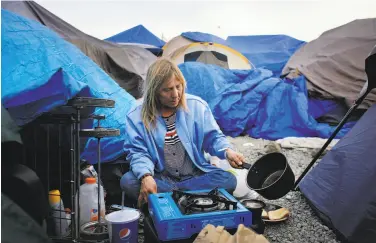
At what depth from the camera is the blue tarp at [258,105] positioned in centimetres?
473

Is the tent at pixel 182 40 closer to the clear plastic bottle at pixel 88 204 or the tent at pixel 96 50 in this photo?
the tent at pixel 96 50

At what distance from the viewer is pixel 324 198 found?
1991mm

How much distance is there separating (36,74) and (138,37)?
813cm

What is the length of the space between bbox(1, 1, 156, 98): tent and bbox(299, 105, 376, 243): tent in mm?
3396

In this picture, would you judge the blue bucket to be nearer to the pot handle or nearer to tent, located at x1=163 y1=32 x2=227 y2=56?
the pot handle

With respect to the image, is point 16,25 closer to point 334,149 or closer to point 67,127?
point 67,127

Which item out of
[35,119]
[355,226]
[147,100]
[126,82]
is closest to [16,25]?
[35,119]

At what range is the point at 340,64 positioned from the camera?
5.44 m

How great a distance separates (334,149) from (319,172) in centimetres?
19

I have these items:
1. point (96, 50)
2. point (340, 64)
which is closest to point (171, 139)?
point (96, 50)

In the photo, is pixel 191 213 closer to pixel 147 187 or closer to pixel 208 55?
pixel 147 187

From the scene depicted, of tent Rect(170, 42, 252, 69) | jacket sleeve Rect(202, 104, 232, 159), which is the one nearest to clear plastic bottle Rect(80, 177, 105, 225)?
jacket sleeve Rect(202, 104, 232, 159)

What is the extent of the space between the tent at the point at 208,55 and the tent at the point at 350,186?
4923mm

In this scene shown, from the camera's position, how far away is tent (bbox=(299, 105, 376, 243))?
1559 millimetres
